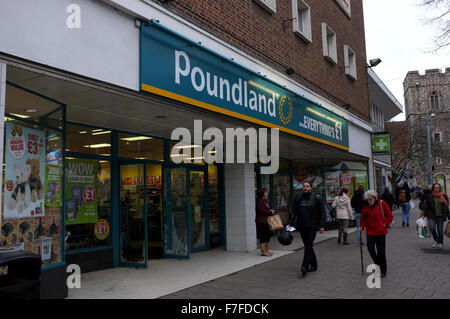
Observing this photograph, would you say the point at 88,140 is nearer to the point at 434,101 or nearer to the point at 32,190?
the point at 32,190

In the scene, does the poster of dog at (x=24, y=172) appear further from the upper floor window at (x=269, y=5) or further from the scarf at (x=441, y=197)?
the scarf at (x=441, y=197)

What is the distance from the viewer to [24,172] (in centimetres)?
528

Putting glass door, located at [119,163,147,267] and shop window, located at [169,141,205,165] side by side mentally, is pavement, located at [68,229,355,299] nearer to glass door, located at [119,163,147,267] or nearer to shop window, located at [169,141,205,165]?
glass door, located at [119,163,147,267]

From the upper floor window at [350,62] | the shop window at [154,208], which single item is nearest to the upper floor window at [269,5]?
the shop window at [154,208]

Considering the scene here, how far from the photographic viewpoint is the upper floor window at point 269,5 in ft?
31.0

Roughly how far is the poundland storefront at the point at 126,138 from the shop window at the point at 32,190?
0.05 feet

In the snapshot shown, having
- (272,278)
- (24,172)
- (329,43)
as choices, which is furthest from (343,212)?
(24,172)

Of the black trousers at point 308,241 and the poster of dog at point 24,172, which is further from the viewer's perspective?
the black trousers at point 308,241

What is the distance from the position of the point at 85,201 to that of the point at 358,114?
1238cm

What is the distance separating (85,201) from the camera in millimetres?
7832

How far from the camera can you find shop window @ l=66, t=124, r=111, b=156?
758cm
